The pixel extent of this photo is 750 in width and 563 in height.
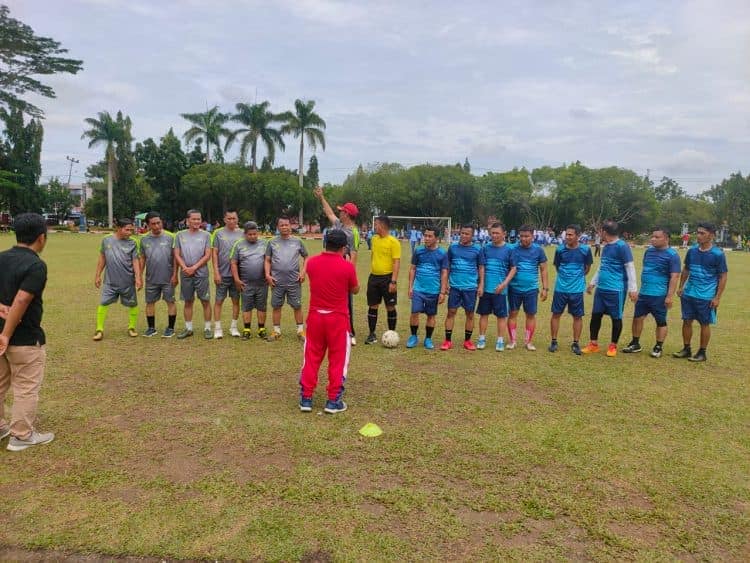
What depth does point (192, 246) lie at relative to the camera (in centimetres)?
848

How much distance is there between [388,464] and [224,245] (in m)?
5.42

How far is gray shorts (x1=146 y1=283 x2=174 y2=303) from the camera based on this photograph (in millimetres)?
8516

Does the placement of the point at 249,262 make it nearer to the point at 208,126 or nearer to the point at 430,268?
the point at 430,268

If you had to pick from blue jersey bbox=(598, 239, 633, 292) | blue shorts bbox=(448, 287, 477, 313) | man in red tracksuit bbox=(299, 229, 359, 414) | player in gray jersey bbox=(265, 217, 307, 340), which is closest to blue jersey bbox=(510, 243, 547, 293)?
blue shorts bbox=(448, 287, 477, 313)

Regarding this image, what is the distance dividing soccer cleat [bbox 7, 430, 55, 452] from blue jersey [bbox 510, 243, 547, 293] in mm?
6399

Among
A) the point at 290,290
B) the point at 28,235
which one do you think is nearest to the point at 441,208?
the point at 290,290

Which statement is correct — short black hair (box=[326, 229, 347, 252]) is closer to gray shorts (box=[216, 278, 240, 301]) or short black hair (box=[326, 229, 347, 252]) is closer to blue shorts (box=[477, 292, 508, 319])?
blue shorts (box=[477, 292, 508, 319])

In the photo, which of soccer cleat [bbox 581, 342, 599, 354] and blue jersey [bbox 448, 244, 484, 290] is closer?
blue jersey [bbox 448, 244, 484, 290]

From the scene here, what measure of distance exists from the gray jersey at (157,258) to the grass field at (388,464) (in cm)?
159

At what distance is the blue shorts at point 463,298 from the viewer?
809cm

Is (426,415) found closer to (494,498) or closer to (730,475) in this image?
(494,498)

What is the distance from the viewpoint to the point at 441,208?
2537 inches

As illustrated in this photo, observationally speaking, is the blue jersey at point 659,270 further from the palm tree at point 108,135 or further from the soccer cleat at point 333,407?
the palm tree at point 108,135

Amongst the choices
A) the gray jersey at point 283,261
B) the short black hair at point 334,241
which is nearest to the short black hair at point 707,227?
the short black hair at point 334,241
